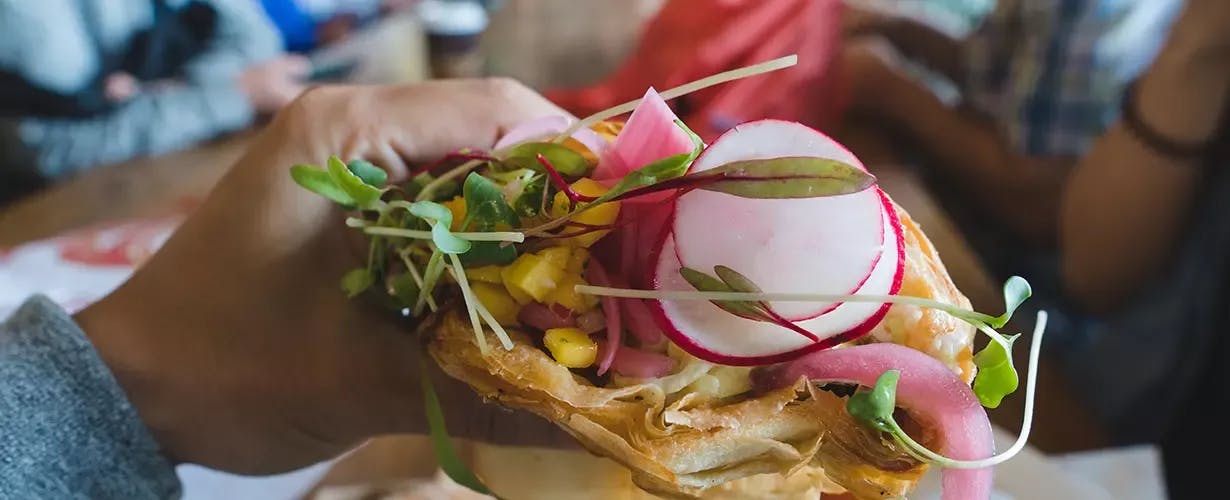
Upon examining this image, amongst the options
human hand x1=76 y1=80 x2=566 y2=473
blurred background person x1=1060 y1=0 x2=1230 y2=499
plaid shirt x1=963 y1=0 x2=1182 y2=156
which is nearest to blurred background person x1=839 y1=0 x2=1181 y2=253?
plaid shirt x1=963 y1=0 x2=1182 y2=156

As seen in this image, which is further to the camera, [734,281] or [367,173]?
[367,173]

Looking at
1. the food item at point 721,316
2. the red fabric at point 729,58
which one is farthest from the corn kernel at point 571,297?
the red fabric at point 729,58

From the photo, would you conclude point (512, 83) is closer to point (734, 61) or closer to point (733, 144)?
point (733, 144)

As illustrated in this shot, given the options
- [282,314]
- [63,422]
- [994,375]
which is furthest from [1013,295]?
[63,422]

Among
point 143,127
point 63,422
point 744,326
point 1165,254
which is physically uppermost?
point 744,326

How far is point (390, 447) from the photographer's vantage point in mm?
835

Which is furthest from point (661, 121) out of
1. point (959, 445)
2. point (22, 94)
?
point (22, 94)

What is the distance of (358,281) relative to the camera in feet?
1.90

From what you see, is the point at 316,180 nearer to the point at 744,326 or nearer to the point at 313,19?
the point at 744,326

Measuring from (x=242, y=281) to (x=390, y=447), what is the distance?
26 centimetres

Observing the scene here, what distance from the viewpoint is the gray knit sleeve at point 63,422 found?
565mm

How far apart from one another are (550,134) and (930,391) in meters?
0.27

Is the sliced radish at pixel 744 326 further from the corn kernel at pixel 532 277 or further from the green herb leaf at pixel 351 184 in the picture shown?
the green herb leaf at pixel 351 184

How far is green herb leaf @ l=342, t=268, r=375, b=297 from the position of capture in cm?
58
